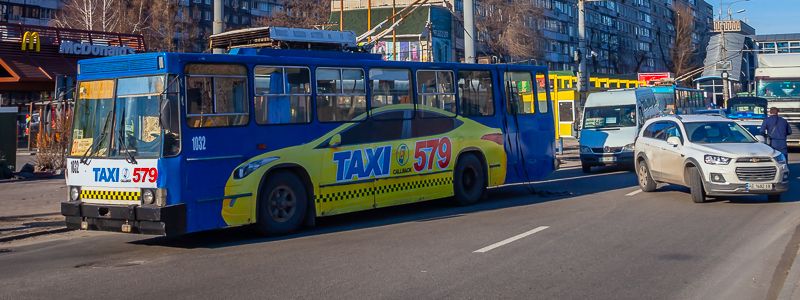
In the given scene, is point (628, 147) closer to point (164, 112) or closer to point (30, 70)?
point (164, 112)

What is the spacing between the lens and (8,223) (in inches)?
565

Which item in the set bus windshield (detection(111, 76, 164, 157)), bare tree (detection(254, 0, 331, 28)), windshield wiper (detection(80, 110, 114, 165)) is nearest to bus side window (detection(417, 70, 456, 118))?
bus windshield (detection(111, 76, 164, 157))

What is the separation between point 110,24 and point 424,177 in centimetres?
4103

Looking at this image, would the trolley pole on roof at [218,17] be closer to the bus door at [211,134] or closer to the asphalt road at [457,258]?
the asphalt road at [457,258]

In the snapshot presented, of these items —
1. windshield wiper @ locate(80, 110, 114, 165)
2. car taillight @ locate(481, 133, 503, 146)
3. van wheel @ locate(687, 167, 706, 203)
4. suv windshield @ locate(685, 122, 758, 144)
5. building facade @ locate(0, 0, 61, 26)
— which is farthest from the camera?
building facade @ locate(0, 0, 61, 26)

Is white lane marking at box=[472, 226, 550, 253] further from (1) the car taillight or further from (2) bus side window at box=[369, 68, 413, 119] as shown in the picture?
(1) the car taillight

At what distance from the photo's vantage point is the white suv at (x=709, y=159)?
1473 centimetres

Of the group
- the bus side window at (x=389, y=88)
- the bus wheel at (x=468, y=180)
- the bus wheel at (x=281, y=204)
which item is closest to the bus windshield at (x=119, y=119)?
the bus wheel at (x=281, y=204)

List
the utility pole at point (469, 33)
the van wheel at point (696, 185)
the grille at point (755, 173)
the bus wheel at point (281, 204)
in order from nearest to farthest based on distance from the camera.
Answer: the bus wheel at point (281, 204) → the grille at point (755, 173) → the van wheel at point (696, 185) → the utility pole at point (469, 33)

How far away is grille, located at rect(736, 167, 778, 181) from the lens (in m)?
14.7

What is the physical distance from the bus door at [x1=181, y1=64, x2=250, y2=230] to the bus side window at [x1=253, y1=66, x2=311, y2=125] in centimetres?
30

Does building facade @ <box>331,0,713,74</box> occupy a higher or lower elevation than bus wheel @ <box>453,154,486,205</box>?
higher

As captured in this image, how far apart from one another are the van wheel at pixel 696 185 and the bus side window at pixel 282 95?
24.0 ft

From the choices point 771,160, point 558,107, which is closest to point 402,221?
point 771,160
